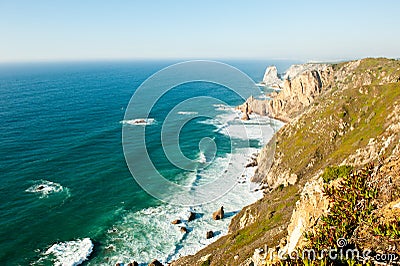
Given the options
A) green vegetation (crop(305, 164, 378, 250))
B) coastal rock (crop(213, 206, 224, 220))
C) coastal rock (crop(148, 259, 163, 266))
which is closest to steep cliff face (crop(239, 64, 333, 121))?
coastal rock (crop(213, 206, 224, 220))

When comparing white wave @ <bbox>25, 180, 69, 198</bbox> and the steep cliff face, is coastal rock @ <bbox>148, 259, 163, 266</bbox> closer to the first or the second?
white wave @ <bbox>25, 180, 69, 198</bbox>

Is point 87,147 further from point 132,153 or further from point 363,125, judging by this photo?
point 363,125

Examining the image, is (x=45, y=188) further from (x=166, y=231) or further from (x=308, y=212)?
(x=308, y=212)

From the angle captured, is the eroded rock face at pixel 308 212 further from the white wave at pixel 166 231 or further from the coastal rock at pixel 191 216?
the coastal rock at pixel 191 216

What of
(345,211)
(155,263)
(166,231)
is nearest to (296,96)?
(166,231)

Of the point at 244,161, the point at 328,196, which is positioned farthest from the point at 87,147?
the point at 328,196

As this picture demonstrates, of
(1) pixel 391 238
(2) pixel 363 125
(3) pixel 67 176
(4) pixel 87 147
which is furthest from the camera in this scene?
(4) pixel 87 147
